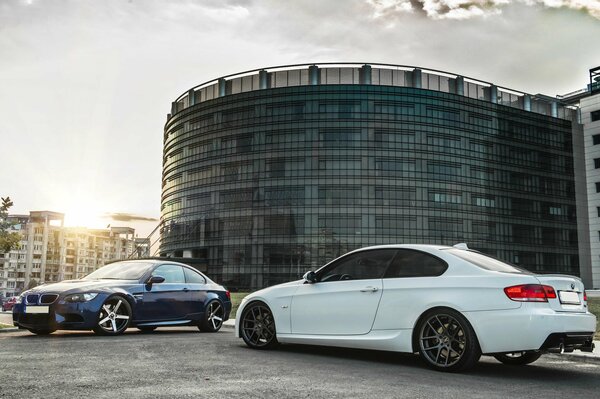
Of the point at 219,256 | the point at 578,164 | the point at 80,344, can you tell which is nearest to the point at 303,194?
the point at 219,256

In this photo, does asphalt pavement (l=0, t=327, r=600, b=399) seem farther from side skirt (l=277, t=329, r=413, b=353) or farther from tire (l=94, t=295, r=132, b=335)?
tire (l=94, t=295, r=132, b=335)

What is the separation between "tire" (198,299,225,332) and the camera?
10.7 metres

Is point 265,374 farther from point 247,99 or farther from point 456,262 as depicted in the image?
point 247,99

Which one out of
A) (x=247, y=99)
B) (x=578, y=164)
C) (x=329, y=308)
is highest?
(x=247, y=99)

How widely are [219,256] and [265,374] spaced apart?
226 feet

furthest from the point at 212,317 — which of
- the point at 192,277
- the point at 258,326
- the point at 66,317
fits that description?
Result: the point at 258,326

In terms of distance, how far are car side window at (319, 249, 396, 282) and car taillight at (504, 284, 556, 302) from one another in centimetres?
151

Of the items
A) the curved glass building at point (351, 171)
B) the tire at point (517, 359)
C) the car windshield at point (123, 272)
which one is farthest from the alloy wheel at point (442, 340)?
the curved glass building at point (351, 171)

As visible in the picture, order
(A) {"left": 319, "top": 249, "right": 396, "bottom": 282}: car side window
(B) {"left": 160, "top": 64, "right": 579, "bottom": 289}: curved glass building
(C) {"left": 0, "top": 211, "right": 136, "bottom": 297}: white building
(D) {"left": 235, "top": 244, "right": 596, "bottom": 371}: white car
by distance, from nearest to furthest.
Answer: (D) {"left": 235, "top": 244, "right": 596, "bottom": 371}: white car → (A) {"left": 319, "top": 249, "right": 396, "bottom": 282}: car side window → (B) {"left": 160, "top": 64, "right": 579, "bottom": 289}: curved glass building → (C) {"left": 0, "top": 211, "right": 136, "bottom": 297}: white building

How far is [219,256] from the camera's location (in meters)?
73.2

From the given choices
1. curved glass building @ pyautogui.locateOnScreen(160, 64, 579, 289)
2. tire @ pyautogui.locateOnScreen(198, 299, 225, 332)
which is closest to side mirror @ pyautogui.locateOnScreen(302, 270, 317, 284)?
tire @ pyautogui.locateOnScreen(198, 299, 225, 332)

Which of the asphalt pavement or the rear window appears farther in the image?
the rear window

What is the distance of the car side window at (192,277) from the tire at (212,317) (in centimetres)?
47

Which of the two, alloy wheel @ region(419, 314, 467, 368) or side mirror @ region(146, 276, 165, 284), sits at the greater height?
side mirror @ region(146, 276, 165, 284)
